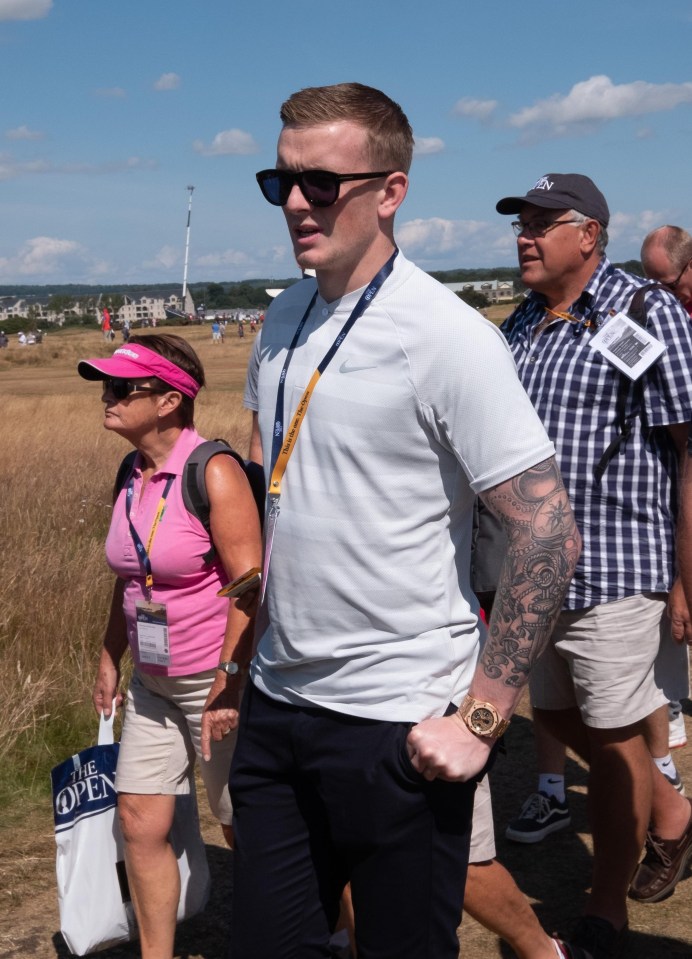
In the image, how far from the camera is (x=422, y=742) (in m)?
2.18

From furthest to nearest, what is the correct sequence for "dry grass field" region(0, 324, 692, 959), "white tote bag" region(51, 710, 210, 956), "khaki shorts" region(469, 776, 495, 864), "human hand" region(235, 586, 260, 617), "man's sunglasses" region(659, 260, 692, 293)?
"man's sunglasses" region(659, 260, 692, 293) → "dry grass field" region(0, 324, 692, 959) → "white tote bag" region(51, 710, 210, 956) → "khaki shorts" region(469, 776, 495, 864) → "human hand" region(235, 586, 260, 617)

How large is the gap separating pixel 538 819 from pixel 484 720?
2.71m

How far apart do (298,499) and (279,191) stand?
61 centimetres

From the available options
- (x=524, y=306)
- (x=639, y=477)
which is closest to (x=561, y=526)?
(x=639, y=477)

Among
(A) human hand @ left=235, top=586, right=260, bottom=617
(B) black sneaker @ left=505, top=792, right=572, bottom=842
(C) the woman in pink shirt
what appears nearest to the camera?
(A) human hand @ left=235, top=586, right=260, bottom=617

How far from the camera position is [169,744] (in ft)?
11.5

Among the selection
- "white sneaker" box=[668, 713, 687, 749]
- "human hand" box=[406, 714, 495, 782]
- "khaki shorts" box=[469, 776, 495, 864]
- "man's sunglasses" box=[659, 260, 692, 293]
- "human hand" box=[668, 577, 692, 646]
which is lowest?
"white sneaker" box=[668, 713, 687, 749]

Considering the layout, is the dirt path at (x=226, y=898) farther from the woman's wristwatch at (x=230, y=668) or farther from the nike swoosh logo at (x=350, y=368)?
the nike swoosh logo at (x=350, y=368)

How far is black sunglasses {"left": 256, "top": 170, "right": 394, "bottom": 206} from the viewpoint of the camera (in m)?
2.30

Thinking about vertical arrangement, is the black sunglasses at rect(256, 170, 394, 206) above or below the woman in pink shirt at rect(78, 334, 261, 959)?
above

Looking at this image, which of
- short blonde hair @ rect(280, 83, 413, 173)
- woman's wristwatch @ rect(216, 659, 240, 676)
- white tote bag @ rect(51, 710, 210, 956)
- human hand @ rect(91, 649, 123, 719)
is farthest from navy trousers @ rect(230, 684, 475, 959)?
human hand @ rect(91, 649, 123, 719)

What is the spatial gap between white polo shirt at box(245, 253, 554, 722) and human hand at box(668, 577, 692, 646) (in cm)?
152

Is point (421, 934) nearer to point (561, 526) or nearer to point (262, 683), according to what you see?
point (262, 683)

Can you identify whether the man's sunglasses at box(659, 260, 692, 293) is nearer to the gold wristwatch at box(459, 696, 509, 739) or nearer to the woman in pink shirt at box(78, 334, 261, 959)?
the woman in pink shirt at box(78, 334, 261, 959)
